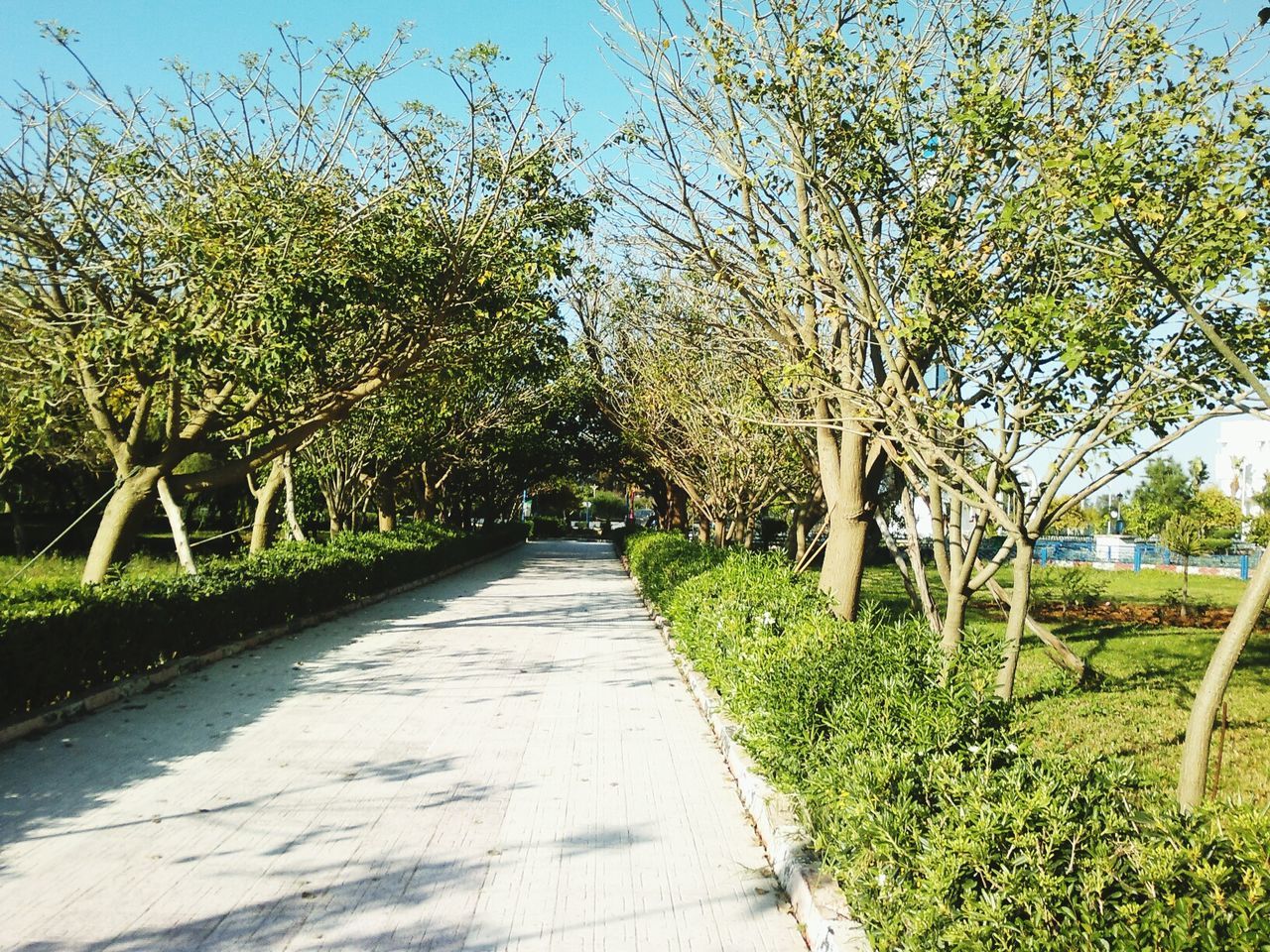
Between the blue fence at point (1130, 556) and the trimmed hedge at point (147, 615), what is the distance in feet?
89.8

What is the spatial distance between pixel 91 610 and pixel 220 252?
12.6 ft

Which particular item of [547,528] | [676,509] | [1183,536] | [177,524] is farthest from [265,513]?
[547,528]

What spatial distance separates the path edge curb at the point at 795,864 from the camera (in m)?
3.82

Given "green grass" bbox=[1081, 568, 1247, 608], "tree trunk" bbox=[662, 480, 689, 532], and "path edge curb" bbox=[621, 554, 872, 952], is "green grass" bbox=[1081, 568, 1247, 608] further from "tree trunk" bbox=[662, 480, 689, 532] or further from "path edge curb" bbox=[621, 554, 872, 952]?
"path edge curb" bbox=[621, 554, 872, 952]

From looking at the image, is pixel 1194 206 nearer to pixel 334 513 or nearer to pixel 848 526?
pixel 848 526

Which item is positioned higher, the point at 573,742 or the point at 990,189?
the point at 990,189

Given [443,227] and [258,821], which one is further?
[443,227]

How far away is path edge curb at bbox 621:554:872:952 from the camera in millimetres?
3816

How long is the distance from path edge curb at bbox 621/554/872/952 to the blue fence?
3123 centimetres

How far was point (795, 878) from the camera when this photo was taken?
452 cm

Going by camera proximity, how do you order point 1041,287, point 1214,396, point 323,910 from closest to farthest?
1. point 323,910
2. point 1214,396
3. point 1041,287

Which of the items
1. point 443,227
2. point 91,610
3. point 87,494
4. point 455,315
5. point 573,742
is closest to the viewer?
point 573,742

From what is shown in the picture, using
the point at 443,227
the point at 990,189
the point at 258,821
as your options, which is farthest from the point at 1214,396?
the point at 443,227

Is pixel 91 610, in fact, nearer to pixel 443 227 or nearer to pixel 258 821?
pixel 258 821
